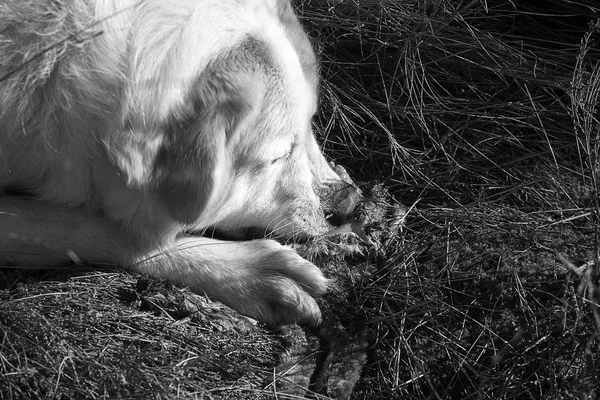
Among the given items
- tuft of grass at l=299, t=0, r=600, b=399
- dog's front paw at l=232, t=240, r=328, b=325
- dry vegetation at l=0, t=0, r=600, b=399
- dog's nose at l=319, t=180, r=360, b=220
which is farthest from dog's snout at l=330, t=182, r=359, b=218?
dog's front paw at l=232, t=240, r=328, b=325

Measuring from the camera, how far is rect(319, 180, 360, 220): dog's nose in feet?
9.56

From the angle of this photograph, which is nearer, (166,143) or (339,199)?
(166,143)

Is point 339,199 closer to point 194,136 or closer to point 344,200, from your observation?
point 344,200

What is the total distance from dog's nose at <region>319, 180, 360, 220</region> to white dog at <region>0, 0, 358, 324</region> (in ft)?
0.04

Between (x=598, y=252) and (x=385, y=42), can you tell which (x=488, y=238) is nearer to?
(x=598, y=252)

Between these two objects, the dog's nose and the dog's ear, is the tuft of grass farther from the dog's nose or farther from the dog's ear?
the dog's ear

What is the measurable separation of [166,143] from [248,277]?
0.65 m

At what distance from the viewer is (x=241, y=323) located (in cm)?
259

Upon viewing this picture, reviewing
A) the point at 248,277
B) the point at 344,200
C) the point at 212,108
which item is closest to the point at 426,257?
the point at 344,200

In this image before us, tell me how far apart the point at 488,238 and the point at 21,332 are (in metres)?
1.81

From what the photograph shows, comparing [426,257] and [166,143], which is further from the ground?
[166,143]

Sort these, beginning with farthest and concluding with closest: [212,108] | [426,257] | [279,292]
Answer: [426,257], [279,292], [212,108]

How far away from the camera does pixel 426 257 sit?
2.89 m

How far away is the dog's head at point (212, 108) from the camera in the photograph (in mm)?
2221
